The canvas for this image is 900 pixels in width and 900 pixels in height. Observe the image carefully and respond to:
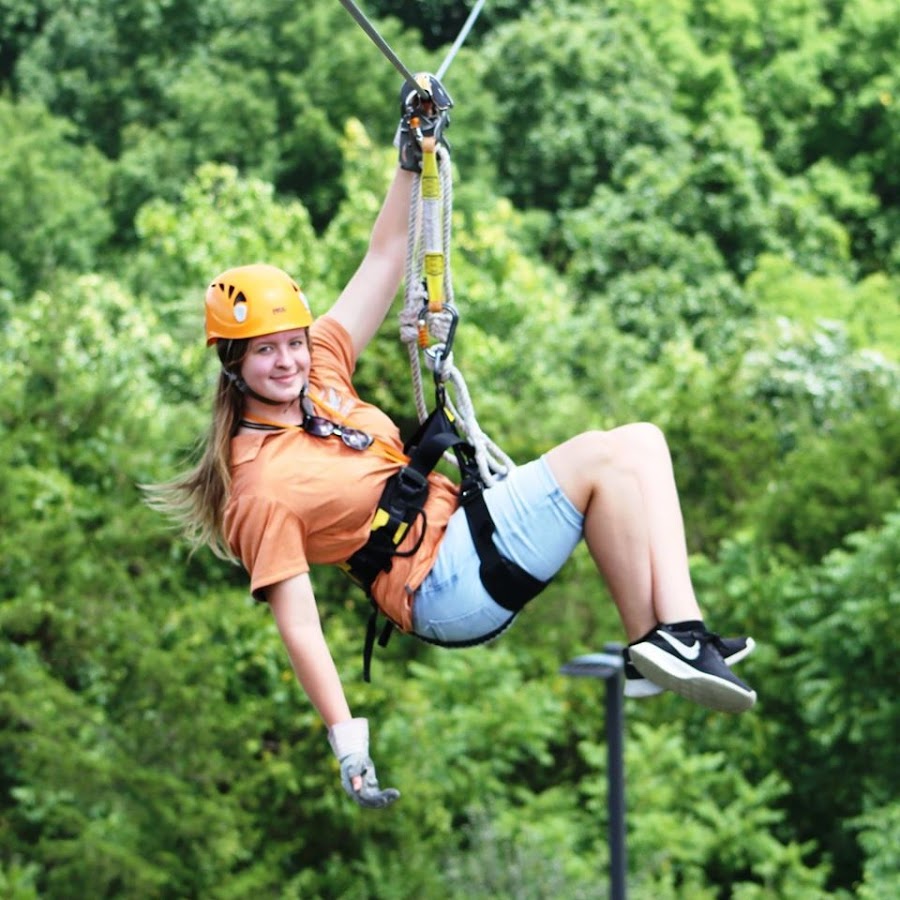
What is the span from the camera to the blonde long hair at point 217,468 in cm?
370

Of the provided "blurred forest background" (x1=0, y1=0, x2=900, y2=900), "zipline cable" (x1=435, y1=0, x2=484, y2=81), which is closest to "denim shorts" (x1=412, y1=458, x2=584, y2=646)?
"zipline cable" (x1=435, y1=0, x2=484, y2=81)

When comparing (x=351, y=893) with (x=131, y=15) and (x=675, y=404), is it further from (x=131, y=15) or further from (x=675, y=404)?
(x=131, y=15)

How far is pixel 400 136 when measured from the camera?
3959 millimetres

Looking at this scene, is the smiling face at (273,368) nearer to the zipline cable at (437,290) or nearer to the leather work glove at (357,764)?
the zipline cable at (437,290)

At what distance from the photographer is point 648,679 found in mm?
3670

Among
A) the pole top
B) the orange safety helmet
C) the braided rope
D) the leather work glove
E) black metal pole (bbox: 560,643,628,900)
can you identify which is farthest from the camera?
black metal pole (bbox: 560,643,628,900)

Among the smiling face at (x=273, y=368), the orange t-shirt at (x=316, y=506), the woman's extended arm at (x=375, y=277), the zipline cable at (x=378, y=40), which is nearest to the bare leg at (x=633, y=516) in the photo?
the orange t-shirt at (x=316, y=506)

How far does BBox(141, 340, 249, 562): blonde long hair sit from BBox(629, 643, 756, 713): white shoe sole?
32.1 inches

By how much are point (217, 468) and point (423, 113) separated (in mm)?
835

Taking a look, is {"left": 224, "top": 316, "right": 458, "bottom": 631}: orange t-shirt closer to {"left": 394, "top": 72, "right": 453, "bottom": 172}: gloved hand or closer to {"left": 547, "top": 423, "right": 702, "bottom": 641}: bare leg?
{"left": 547, "top": 423, "right": 702, "bottom": 641}: bare leg

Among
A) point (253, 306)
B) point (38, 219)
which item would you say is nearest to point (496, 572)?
point (253, 306)

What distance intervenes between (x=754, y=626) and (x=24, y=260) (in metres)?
9.20

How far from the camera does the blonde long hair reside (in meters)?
3.70

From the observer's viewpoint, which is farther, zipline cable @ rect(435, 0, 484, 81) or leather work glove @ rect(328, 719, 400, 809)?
zipline cable @ rect(435, 0, 484, 81)
